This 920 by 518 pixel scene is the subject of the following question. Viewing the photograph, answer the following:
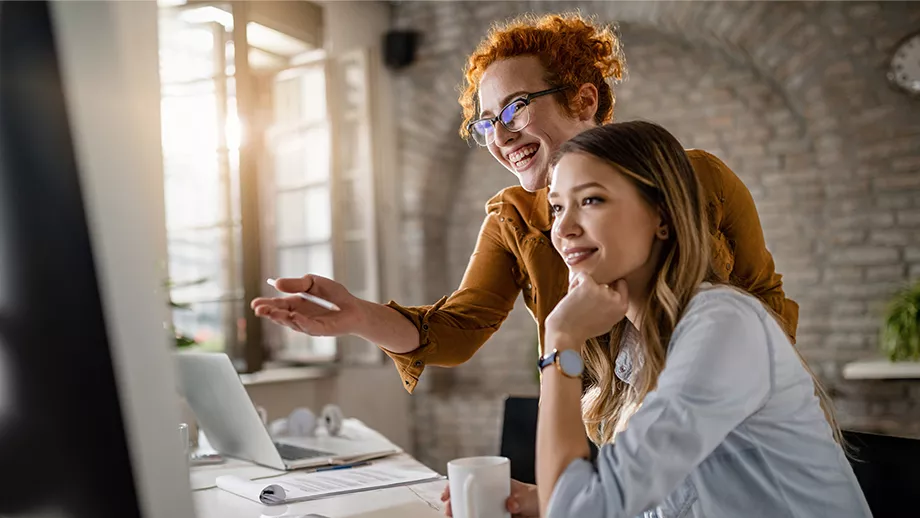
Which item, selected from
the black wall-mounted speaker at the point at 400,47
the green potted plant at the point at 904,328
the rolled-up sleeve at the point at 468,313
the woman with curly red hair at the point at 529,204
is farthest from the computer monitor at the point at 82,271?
the black wall-mounted speaker at the point at 400,47

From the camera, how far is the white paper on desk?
1.44m

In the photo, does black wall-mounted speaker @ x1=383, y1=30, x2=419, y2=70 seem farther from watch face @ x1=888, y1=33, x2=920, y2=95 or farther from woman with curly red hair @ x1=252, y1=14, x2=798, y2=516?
woman with curly red hair @ x1=252, y1=14, x2=798, y2=516

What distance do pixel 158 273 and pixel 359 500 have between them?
3.74ft

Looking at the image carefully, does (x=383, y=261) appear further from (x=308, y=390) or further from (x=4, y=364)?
(x=4, y=364)

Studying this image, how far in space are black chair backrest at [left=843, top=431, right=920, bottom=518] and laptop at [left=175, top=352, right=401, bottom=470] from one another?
1019 millimetres

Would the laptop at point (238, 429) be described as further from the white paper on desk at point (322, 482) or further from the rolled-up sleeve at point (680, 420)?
the rolled-up sleeve at point (680, 420)

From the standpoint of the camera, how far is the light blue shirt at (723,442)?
936 mm

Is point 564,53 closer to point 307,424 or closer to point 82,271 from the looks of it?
point 307,424

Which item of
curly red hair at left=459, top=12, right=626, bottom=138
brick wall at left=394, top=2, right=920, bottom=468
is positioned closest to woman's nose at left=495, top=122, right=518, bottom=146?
curly red hair at left=459, top=12, right=626, bottom=138

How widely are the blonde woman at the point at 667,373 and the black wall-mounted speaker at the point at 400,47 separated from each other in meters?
3.96

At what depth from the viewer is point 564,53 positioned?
1.66 metres

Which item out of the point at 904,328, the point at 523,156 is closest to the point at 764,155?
the point at 904,328

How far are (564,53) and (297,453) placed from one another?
1.06 m

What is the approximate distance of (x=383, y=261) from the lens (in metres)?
4.91
